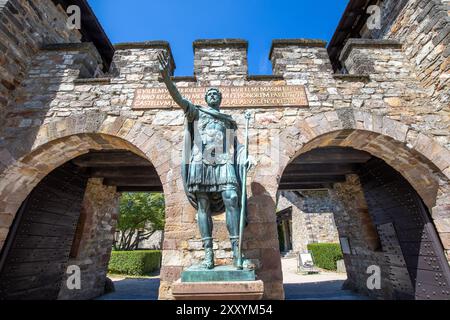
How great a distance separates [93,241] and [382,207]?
6878mm

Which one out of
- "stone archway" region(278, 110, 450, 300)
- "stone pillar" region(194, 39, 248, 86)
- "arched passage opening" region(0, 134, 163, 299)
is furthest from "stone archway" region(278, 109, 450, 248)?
"arched passage opening" region(0, 134, 163, 299)

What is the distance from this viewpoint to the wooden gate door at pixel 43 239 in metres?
3.91

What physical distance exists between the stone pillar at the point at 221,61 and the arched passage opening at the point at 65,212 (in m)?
1.90

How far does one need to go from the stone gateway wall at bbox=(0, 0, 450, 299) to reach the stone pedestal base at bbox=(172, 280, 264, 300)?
1133mm

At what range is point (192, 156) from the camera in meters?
2.57

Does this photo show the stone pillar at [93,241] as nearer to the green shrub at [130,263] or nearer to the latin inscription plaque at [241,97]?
the latin inscription plaque at [241,97]

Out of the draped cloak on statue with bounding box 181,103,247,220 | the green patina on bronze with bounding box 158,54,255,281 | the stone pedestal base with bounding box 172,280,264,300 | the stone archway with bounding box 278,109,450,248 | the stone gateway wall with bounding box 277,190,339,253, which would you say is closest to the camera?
the stone pedestal base with bounding box 172,280,264,300

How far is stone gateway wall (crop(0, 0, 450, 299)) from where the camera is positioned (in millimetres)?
3415

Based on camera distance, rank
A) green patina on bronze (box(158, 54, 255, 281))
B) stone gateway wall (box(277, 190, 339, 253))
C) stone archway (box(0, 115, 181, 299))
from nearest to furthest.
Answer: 1. green patina on bronze (box(158, 54, 255, 281))
2. stone archway (box(0, 115, 181, 299))
3. stone gateway wall (box(277, 190, 339, 253))

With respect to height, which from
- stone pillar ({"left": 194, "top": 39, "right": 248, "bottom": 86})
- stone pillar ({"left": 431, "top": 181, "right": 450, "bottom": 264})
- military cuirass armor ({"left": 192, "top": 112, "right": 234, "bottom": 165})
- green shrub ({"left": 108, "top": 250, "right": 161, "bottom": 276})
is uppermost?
stone pillar ({"left": 194, "top": 39, "right": 248, "bottom": 86})

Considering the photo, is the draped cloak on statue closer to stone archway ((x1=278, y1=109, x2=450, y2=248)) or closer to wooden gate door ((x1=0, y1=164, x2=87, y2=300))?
stone archway ((x1=278, y1=109, x2=450, y2=248))

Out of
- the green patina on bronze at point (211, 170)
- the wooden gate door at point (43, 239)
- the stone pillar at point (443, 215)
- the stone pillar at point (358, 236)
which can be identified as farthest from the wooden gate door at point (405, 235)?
the wooden gate door at point (43, 239)

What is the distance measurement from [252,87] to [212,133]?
2021mm
